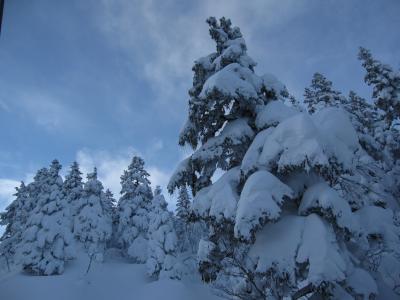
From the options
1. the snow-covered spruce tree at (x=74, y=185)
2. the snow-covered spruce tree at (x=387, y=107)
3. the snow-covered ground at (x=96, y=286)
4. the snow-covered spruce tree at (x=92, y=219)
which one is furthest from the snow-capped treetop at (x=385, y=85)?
the snow-covered spruce tree at (x=74, y=185)

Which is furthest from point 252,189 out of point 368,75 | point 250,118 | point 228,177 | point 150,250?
point 150,250

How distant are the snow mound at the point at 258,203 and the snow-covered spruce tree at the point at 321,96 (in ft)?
53.2

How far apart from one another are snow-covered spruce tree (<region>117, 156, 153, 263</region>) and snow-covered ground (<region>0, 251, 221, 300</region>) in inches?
149

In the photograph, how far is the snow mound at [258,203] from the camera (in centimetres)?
723

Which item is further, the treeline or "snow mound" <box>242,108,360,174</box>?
the treeline

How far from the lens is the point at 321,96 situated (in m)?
23.5

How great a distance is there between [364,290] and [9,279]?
131ft

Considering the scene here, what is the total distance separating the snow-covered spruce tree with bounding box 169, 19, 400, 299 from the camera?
7.14m

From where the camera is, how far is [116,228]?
54250 mm

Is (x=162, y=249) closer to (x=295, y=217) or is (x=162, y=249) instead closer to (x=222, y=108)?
(x=222, y=108)

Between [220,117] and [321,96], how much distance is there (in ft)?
48.0

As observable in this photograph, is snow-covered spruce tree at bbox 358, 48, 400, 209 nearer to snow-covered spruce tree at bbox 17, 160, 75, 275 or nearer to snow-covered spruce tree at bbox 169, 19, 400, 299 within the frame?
snow-covered spruce tree at bbox 169, 19, 400, 299

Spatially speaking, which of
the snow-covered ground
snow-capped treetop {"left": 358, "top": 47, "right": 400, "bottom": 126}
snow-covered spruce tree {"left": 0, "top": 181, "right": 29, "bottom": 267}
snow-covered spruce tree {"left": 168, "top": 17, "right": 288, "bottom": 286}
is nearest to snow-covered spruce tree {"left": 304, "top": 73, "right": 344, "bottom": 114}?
snow-capped treetop {"left": 358, "top": 47, "right": 400, "bottom": 126}

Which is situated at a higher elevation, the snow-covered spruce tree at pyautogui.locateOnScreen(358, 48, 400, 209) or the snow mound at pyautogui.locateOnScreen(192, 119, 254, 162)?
the snow-covered spruce tree at pyautogui.locateOnScreen(358, 48, 400, 209)
